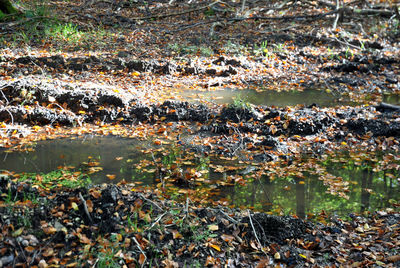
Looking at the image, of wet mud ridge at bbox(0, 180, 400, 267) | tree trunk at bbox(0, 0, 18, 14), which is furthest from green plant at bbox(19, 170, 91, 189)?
tree trunk at bbox(0, 0, 18, 14)

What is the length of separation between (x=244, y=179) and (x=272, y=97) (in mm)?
3647

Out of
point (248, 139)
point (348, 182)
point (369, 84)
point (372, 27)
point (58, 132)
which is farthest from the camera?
point (372, 27)

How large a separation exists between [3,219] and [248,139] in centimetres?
374

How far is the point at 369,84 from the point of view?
864 centimetres

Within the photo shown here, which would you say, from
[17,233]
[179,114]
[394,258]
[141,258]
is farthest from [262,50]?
[17,233]

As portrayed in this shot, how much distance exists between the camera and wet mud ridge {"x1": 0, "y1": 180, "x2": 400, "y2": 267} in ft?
9.38

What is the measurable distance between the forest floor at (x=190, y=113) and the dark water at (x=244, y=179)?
18cm

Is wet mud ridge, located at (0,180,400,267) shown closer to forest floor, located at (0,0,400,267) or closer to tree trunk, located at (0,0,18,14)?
forest floor, located at (0,0,400,267)

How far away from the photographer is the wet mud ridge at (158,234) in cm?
286

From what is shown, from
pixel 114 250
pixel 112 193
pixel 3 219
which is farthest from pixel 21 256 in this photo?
pixel 112 193

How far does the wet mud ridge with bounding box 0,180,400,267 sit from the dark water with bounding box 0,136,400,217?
2.02 ft

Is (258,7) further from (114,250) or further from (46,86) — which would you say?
(114,250)

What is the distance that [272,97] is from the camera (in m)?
7.89

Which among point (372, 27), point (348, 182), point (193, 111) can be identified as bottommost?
point (348, 182)
